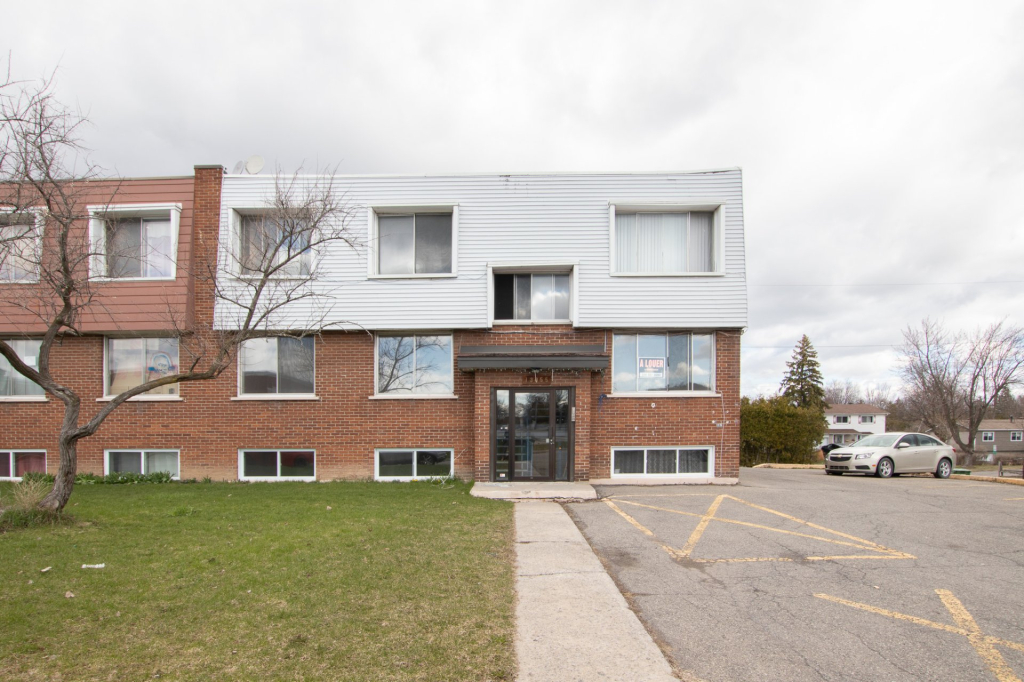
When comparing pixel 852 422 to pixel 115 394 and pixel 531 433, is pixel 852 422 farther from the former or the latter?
pixel 115 394

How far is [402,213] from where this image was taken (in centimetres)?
1304

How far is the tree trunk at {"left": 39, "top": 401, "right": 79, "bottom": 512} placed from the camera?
748 centimetres

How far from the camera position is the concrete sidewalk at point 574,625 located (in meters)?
3.74

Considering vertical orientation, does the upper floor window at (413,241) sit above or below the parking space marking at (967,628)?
above

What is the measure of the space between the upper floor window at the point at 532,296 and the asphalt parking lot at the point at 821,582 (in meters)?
4.55

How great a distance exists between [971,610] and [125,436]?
15.2 m

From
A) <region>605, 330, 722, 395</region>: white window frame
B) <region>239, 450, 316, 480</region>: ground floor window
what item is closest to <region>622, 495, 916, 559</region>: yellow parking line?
<region>605, 330, 722, 395</region>: white window frame

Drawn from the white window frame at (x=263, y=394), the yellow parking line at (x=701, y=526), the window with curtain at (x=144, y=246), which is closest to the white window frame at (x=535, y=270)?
the white window frame at (x=263, y=394)

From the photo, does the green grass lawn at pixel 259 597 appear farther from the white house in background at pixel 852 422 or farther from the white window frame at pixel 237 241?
the white house in background at pixel 852 422

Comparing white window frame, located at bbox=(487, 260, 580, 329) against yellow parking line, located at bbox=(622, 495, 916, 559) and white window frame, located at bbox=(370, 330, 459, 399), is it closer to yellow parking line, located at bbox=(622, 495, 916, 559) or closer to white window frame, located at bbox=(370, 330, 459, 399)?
white window frame, located at bbox=(370, 330, 459, 399)

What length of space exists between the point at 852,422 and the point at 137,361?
8266cm

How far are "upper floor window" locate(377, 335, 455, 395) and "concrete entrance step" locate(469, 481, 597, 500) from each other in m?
2.52

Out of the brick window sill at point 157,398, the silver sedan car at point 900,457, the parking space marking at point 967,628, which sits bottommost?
the silver sedan car at point 900,457

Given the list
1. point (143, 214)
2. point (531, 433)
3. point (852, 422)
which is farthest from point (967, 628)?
point (852, 422)
